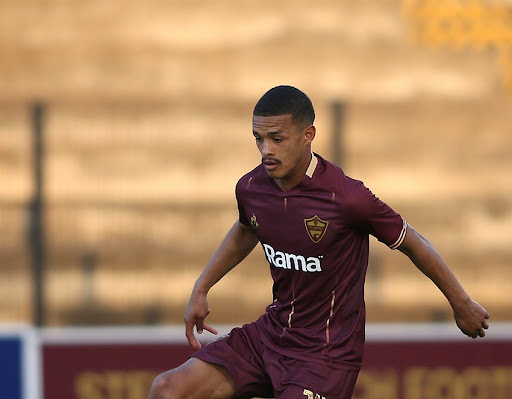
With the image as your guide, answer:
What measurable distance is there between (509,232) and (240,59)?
216cm

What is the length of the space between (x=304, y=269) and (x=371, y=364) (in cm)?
296

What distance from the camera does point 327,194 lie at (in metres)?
4.23

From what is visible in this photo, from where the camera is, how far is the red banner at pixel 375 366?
7.05m

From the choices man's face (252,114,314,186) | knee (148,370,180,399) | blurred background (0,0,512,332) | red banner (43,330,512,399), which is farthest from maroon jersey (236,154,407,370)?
blurred background (0,0,512,332)

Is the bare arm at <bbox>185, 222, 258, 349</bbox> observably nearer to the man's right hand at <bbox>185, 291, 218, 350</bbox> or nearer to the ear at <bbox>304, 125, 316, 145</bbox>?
the man's right hand at <bbox>185, 291, 218, 350</bbox>

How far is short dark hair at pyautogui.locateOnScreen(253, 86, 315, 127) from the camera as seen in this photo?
4.15 meters

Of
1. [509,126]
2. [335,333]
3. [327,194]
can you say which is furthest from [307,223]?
[509,126]

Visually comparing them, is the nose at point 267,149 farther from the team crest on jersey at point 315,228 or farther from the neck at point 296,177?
the team crest on jersey at point 315,228

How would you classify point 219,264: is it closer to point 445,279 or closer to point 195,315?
point 195,315

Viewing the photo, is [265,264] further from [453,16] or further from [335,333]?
[335,333]

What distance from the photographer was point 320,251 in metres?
4.25

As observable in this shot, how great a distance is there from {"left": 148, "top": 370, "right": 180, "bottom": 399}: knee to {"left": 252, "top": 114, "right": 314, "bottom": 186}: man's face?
0.83 metres

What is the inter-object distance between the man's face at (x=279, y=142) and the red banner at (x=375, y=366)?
3.10m

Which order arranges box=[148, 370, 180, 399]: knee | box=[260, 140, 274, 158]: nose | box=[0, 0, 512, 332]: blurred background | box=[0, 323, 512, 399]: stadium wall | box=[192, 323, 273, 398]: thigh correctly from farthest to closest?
1. box=[0, 0, 512, 332]: blurred background
2. box=[0, 323, 512, 399]: stadium wall
3. box=[192, 323, 273, 398]: thigh
4. box=[148, 370, 180, 399]: knee
5. box=[260, 140, 274, 158]: nose
